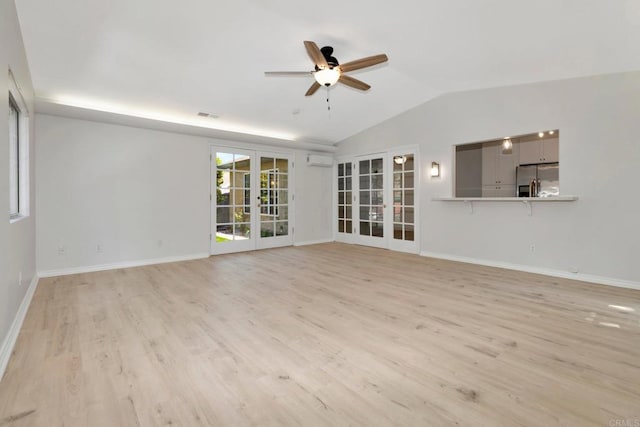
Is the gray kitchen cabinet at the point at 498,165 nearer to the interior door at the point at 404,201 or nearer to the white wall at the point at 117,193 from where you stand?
the interior door at the point at 404,201

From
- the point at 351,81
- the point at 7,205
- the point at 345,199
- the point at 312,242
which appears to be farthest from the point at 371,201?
the point at 7,205

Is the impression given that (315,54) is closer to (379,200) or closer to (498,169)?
(379,200)

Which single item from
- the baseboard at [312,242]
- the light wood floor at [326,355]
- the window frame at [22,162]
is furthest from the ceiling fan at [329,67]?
the baseboard at [312,242]

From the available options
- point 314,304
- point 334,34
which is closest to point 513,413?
point 314,304

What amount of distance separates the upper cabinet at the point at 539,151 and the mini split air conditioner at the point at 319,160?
14.2 ft

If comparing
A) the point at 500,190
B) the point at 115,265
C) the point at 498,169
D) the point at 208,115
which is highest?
the point at 208,115

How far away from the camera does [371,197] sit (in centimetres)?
723

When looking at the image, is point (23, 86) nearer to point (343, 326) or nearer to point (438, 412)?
point (343, 326)

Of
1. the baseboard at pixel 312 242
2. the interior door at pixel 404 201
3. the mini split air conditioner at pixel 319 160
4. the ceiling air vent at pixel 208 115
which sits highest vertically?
the ceiling air vent at pixel 208 115

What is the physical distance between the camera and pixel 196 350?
7.54 ft

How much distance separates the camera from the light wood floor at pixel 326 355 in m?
1.64

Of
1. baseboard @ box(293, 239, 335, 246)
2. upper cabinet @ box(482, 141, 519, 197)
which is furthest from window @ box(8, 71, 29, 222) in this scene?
upper cabinet @ box(482, 141, 519, 197)

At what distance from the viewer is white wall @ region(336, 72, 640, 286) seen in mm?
3936

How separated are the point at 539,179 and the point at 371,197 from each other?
3.60m
